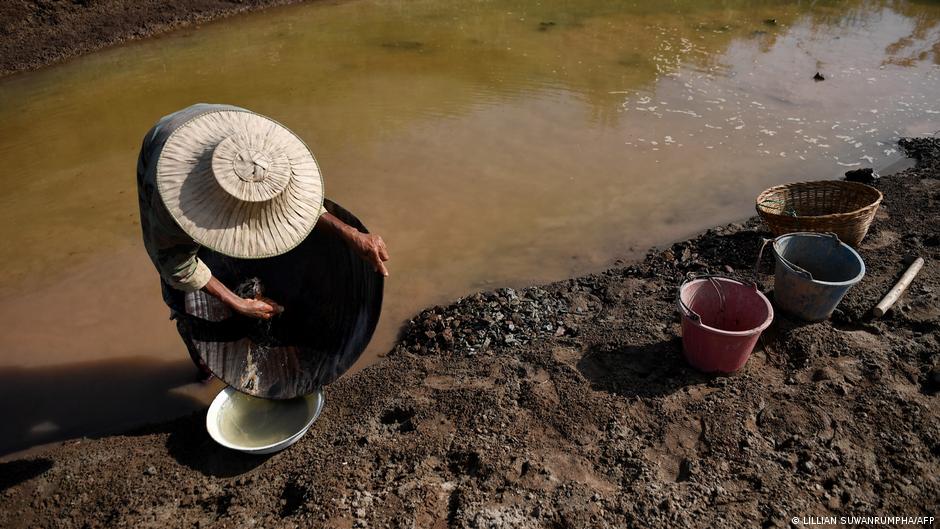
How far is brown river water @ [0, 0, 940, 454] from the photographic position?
448 cm

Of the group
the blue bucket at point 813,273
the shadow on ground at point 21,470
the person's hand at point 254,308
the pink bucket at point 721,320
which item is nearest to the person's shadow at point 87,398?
the shadow on ground at point 21,470

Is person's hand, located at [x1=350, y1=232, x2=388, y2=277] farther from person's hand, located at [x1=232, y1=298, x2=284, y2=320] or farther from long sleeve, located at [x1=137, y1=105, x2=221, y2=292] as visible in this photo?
long sleeve, located at [x1=137, y1=105, x2=221, y2=292]

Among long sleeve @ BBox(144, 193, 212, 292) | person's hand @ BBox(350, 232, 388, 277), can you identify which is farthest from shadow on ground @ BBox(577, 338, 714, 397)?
long sleeve @ BBox(144, 193, 212, 292)

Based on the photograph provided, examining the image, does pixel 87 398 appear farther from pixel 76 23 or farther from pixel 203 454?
pixel 76 23

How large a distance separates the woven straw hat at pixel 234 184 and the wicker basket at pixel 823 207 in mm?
3412

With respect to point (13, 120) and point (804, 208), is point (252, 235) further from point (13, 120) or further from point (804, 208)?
point (13, 120)

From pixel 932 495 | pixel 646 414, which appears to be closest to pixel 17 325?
pixel 646 414

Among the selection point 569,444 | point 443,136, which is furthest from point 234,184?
point 443,136

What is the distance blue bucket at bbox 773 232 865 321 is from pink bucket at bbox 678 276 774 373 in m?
0.36

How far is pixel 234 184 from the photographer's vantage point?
8.05ft

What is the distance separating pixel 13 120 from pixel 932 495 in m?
8.99

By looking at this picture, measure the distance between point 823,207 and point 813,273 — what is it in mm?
940

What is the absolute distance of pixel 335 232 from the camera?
3.06 m

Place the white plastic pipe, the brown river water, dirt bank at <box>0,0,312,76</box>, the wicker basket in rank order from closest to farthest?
1. the white plastic pipe
2. the wicker basket
3. the brown river water
4. dirt bank at <box>0,0,312,76</box>
